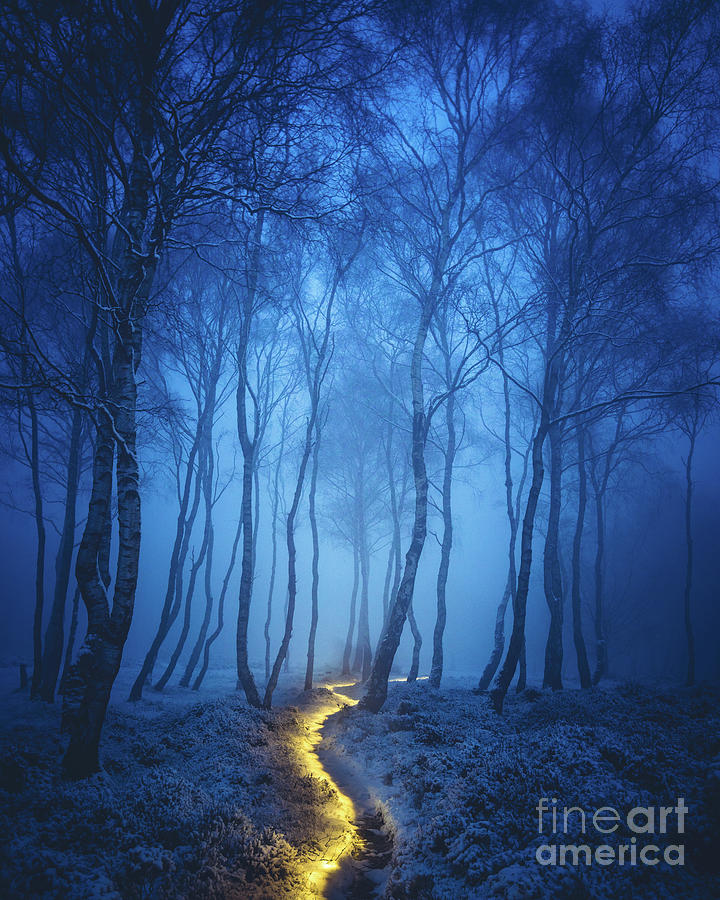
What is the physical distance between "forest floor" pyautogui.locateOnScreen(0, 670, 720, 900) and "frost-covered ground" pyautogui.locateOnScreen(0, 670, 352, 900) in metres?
0.02

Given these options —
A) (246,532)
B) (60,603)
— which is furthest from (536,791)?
(60,603)

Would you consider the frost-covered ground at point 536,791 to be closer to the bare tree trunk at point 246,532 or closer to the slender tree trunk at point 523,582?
the slender tree trunk at point 523,582

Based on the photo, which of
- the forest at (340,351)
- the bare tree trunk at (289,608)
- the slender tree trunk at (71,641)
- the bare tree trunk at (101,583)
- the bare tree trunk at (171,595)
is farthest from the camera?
the bare tree trunk at (171,595)

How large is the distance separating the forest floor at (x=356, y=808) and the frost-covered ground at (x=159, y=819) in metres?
0.02

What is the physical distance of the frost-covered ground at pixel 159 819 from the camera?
3.19m

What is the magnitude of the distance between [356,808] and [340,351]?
17.8m

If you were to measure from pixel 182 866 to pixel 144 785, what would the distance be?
155 centimetres

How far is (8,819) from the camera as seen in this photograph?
3572 mm

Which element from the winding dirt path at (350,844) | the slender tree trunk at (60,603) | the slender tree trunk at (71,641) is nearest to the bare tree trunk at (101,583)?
the winding dirt path at (350,844)

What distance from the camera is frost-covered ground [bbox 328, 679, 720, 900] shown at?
317cm

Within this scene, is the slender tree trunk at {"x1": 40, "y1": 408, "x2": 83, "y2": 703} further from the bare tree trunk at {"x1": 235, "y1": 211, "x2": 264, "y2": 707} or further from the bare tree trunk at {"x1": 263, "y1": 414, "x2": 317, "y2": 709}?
the bare tree trunk at {"x1": 263, "y1": 414, "x2": 317, "y2": 709}

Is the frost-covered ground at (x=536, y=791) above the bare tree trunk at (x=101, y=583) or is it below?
below

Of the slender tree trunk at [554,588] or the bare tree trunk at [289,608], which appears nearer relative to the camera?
the bare tree trunk at [289,608]

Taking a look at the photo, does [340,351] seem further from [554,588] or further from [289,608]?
[554,588]
